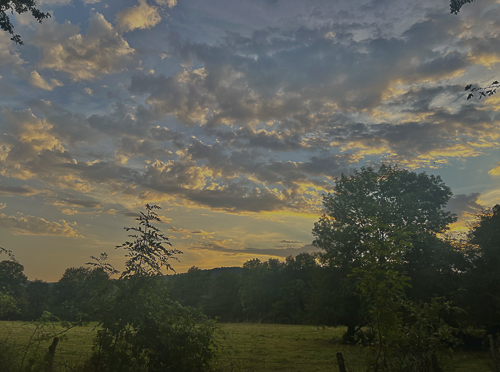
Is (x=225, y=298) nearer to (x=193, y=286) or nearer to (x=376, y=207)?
(x=193, y=286)

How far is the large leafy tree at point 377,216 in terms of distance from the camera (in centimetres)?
2688

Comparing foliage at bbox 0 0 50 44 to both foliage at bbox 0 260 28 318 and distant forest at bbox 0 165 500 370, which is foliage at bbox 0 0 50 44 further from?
foliage at bbox 0 260 28 318

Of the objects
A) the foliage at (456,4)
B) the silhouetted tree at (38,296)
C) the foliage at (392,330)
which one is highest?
the foliage at (456,4)

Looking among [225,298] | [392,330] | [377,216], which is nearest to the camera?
[392,330]

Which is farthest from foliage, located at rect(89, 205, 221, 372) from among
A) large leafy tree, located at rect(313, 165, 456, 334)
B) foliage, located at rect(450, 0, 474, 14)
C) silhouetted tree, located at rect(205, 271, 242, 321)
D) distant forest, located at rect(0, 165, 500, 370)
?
silhouetted tree, located at rect(205, 271, 242, 321)

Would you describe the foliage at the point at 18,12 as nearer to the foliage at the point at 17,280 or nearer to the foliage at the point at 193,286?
the foliage at the point at 17,280

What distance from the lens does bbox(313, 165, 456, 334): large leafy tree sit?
26.9 metres

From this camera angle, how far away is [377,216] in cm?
2634

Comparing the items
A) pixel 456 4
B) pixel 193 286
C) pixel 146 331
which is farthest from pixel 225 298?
pixel 456 4

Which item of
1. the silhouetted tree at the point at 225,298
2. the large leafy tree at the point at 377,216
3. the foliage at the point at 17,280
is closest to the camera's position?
the large leafy tree at the point at 377,216

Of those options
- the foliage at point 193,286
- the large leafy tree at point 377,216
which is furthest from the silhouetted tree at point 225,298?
the large leafy tree at point 377,216

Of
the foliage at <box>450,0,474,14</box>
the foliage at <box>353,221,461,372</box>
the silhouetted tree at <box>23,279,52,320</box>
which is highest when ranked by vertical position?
the foliage at <box>450,0,474,14</box>

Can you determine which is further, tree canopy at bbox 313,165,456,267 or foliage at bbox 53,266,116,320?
tree canopy at bbox 313,165,456,267

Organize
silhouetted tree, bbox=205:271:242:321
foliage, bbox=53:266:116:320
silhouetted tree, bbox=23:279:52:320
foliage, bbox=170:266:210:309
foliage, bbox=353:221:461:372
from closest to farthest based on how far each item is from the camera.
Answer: foliage, bbox=353:221:461:372 → foliage, bbox=53:266:116:320 → silhouetted tree, bbox=23:279:52:320 → silhouetted tree, bbox=205:271:242:321 → foliage, bbox=170:266:210:309
